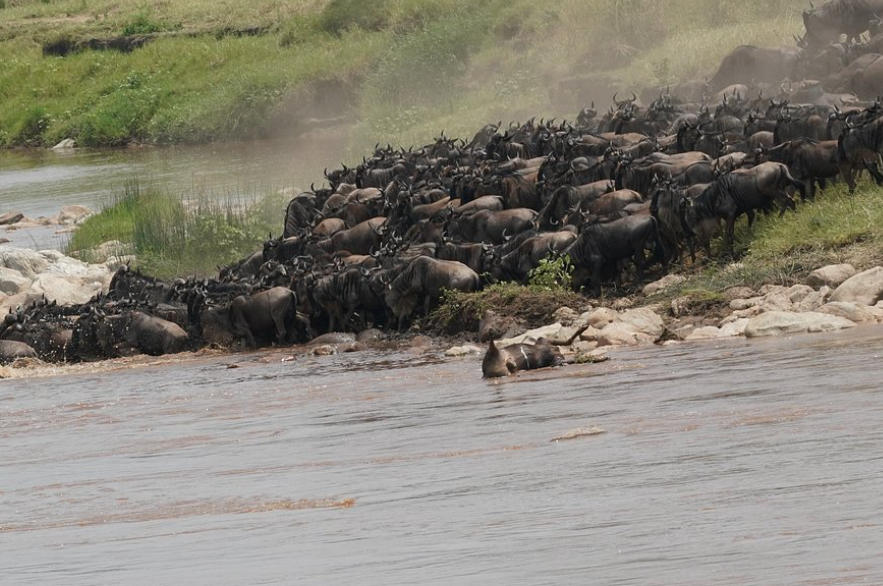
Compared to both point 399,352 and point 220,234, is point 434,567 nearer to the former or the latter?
point 399,352

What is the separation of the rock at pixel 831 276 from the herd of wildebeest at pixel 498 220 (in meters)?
2.12

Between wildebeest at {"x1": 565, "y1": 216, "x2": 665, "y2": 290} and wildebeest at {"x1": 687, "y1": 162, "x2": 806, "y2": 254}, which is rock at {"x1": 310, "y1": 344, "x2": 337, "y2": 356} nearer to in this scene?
wildebeest at {"x1": 565, "y1": 216, "x2": 665, "y2": 290}

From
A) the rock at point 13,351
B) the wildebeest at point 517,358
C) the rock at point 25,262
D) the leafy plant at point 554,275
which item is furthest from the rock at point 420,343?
the rock at point 25,262

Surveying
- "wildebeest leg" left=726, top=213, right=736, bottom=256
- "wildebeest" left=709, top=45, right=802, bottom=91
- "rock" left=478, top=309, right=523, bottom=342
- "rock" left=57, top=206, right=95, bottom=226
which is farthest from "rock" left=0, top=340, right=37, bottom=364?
"wildebeest" left=709, top=45, right=802, bottom=91

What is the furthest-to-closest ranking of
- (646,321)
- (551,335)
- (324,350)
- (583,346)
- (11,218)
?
(11,218), (324,350), (646,321), (551,335), (583,346)

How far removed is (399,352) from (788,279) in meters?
4.73

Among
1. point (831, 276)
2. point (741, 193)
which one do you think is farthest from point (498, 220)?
point (831, 276)

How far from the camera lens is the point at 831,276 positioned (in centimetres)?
1662

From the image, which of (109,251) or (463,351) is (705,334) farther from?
(109,251)

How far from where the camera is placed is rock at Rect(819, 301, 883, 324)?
15.2 metres

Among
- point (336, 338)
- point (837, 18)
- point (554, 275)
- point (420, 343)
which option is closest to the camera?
point (554, 275)

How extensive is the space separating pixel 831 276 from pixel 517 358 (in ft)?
11.5

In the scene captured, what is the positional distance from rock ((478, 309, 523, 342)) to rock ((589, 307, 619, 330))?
1.06m

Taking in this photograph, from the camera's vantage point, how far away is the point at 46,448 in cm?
1481
